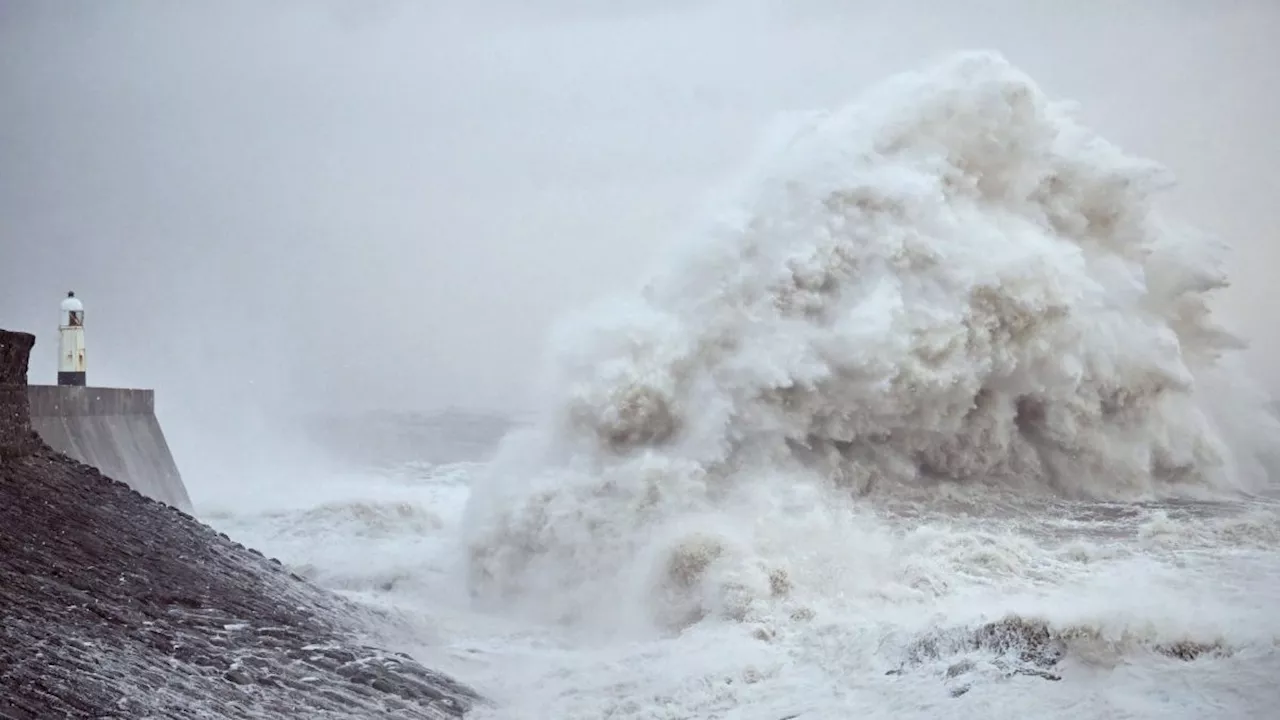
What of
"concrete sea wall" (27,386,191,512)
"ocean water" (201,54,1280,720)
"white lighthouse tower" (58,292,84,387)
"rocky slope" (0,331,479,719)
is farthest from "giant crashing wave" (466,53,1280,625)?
"white lighthouse tower" (58,292,84,387)

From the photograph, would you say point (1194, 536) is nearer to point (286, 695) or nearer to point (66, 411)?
point (286, 695)

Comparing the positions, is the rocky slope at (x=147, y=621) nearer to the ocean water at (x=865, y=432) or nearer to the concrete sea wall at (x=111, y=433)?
the ocean water at (x=865, y=432)

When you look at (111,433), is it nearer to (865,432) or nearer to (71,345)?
(71,345)

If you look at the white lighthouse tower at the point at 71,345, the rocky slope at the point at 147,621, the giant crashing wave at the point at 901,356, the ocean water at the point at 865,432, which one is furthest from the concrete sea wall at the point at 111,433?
the giant crashing wave at the point at 901,356

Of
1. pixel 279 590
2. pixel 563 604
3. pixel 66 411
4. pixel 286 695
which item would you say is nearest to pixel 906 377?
pixel 563 604

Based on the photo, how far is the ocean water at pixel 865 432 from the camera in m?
7.34

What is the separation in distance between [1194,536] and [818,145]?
4.67 metres

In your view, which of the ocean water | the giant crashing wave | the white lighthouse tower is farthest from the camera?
the white lighthouse tower

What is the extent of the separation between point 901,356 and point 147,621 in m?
5.72

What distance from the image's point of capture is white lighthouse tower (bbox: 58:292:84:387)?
36.9ft

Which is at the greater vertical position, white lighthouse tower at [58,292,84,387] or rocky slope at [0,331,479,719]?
white lighthouse tower at [58,292,84,387]

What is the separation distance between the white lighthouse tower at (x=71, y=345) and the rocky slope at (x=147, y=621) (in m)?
3.75

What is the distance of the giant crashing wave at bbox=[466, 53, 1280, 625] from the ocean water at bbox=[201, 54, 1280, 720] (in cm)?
2

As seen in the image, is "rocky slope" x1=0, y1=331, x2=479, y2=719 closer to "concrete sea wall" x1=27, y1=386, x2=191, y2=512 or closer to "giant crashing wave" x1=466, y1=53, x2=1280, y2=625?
"concrete sea wall" x1=27, y1=386, x2=191, y2=512
